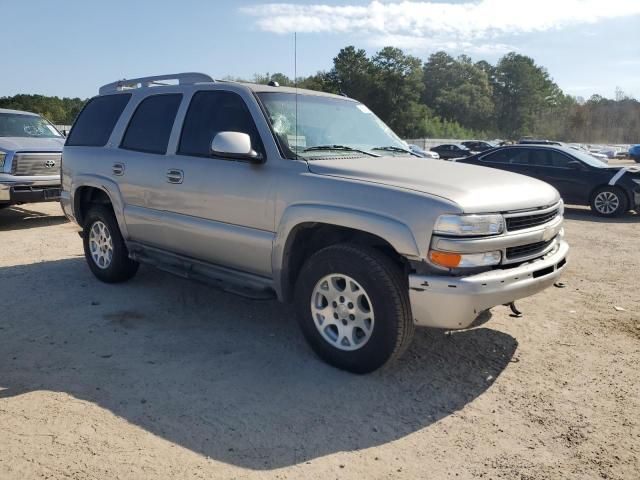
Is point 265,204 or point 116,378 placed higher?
point 265,204

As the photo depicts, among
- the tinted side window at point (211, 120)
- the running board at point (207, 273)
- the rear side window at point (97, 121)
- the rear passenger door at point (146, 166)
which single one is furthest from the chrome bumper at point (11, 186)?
the tinted side window at point (211, 120)

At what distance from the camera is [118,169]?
17.8 feet

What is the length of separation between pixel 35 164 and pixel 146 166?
5.58 meters

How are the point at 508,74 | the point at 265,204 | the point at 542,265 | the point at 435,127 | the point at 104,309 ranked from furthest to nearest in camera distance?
1. the point at 508,74
2. the point at 435,127
3. the point at 104,309
4. the point at 265,204
5. the point at 542,265

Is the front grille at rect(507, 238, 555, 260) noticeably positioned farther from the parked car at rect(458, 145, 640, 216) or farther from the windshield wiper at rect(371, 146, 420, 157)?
the parked car at rect(458, 145, 640, 216)

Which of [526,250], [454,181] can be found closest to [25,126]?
[454,181]

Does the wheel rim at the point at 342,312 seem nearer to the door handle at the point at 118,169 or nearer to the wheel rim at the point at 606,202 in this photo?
the door handle at the point at 118,169

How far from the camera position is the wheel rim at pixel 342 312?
3.72 meters

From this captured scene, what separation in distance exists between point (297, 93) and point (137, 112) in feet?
5.69

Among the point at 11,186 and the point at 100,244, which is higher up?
the point at 11,186

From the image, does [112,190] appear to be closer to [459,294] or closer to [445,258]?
[445,258]

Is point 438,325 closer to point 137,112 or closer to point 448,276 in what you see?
point 448,276

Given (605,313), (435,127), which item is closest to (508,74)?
(435,127)

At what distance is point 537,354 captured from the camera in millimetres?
4305
